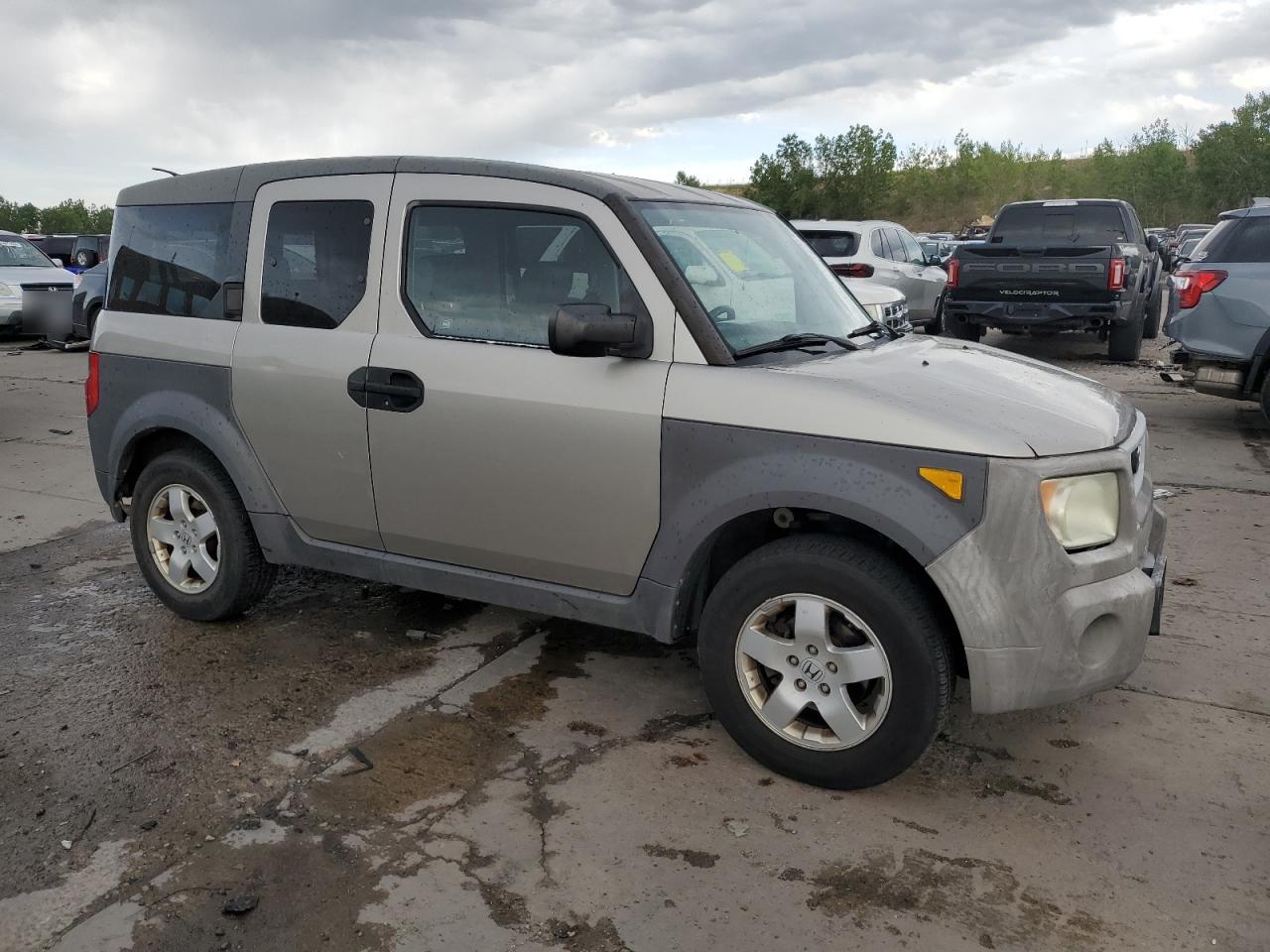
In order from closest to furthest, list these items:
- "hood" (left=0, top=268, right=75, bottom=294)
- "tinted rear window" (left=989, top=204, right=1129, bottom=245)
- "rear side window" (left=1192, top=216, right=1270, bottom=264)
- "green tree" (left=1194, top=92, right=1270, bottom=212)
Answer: "rear side window" (left=1192, top=216, right=1270, bottom=264)
"tinted rear window" (left=989, top=204, right=1129, bottom=245)
"hood" (left=0, top=268, right=75, bottom=294)
"green tree" (left=1194, top=92, right=1270, bottom=212)

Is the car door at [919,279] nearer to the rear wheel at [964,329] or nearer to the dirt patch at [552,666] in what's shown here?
the rear wheel at [964,329]

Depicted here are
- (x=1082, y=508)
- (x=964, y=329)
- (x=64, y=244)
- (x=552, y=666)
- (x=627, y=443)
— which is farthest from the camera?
(x=64, y=244)

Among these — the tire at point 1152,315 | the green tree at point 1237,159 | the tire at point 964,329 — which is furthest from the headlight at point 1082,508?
the green tree at point 1237,159

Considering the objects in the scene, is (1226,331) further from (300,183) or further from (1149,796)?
(300,183)

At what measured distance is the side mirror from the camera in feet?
11.3

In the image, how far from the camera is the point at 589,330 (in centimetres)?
344

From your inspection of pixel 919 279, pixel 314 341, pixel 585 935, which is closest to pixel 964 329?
pixel 919 279

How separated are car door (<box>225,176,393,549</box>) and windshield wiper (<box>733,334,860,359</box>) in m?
1.43

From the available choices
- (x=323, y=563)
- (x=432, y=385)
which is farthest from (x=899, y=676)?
(x=323, y=563)

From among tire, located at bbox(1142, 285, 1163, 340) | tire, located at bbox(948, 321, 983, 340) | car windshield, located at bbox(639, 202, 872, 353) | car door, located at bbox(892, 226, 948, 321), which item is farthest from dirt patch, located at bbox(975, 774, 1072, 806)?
tire, located at bbox(1142, 285, 1163, 340)

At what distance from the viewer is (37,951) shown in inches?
106

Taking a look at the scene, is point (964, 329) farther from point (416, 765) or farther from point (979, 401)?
point (416, 765)

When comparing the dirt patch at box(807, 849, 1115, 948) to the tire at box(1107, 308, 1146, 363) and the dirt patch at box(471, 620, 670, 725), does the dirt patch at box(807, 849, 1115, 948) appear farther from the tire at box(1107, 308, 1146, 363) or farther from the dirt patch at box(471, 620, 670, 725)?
the tire at box(1107, 308, 1146, 363)

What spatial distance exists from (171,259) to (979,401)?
3.42 metres
